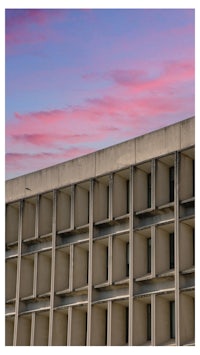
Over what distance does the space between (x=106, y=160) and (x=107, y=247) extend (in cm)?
382

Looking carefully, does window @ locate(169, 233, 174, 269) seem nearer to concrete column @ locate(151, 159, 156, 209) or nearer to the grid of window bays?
the grid of window bays

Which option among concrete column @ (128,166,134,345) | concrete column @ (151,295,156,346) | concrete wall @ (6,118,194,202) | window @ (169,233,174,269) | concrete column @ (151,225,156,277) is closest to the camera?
concrete column @ (151,295,156,346)

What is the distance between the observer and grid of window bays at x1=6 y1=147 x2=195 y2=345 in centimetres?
3744

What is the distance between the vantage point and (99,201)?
41875mm

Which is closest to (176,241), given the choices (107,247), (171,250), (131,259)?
(171,250)

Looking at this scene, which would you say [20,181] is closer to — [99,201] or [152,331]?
[99,201]

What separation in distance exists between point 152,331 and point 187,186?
5812mm

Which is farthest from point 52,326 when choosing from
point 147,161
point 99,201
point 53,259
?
point 147,161

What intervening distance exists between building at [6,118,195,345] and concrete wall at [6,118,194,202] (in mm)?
47

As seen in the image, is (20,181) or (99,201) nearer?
(99,201)

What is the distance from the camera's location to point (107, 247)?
41.8 m

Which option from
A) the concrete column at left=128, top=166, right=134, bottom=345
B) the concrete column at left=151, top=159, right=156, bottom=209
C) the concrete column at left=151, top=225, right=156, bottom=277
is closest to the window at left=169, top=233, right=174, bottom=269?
the concrete column at left=151, top=225, right=156, bottom=277

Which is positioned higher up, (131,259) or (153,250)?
(153,250)

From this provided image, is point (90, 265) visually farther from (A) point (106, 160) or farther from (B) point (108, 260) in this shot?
(A) point (106, 160)
